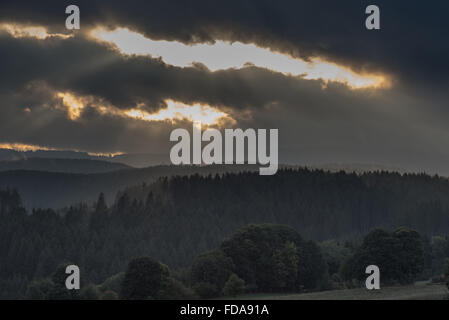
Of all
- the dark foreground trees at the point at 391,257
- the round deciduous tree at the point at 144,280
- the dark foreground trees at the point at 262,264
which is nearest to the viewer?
the round deciduous tree at the point at 144,280

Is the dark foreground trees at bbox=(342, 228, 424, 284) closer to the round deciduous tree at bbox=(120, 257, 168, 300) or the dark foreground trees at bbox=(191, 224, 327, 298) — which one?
the dark foreground trees at bbox=(191, 224, 327, 298)

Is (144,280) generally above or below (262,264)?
below

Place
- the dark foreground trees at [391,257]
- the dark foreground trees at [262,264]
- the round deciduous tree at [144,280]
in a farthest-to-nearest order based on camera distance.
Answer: the dark foreground trees at [262,264] → the dark foreground trees at [391,257] → the round deciduous tree at [144,280]

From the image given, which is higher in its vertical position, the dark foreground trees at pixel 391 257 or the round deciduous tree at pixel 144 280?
the dark foreground trees at pixel 391 257

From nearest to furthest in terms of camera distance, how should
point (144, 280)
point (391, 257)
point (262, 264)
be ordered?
point (144, 280) < point (391, 257) < point (262, 264)

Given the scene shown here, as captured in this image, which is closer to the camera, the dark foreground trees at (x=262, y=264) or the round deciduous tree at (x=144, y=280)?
the round deciduous tree at (x=144, y=280)

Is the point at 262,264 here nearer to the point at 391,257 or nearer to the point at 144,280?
the point at 391,257

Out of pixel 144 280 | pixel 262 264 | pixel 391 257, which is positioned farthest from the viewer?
pixel 262 264

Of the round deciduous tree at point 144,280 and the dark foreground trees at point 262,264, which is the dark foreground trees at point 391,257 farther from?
the round deciduous tree at point 144,280

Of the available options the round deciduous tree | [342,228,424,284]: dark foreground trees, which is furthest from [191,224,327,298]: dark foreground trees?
[342,228,424,284]: dark foreground trees

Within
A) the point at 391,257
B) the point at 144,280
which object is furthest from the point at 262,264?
the point at 144,280

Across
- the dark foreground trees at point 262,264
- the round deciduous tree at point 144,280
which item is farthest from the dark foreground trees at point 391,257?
the round deciduous tree at point 144,280
